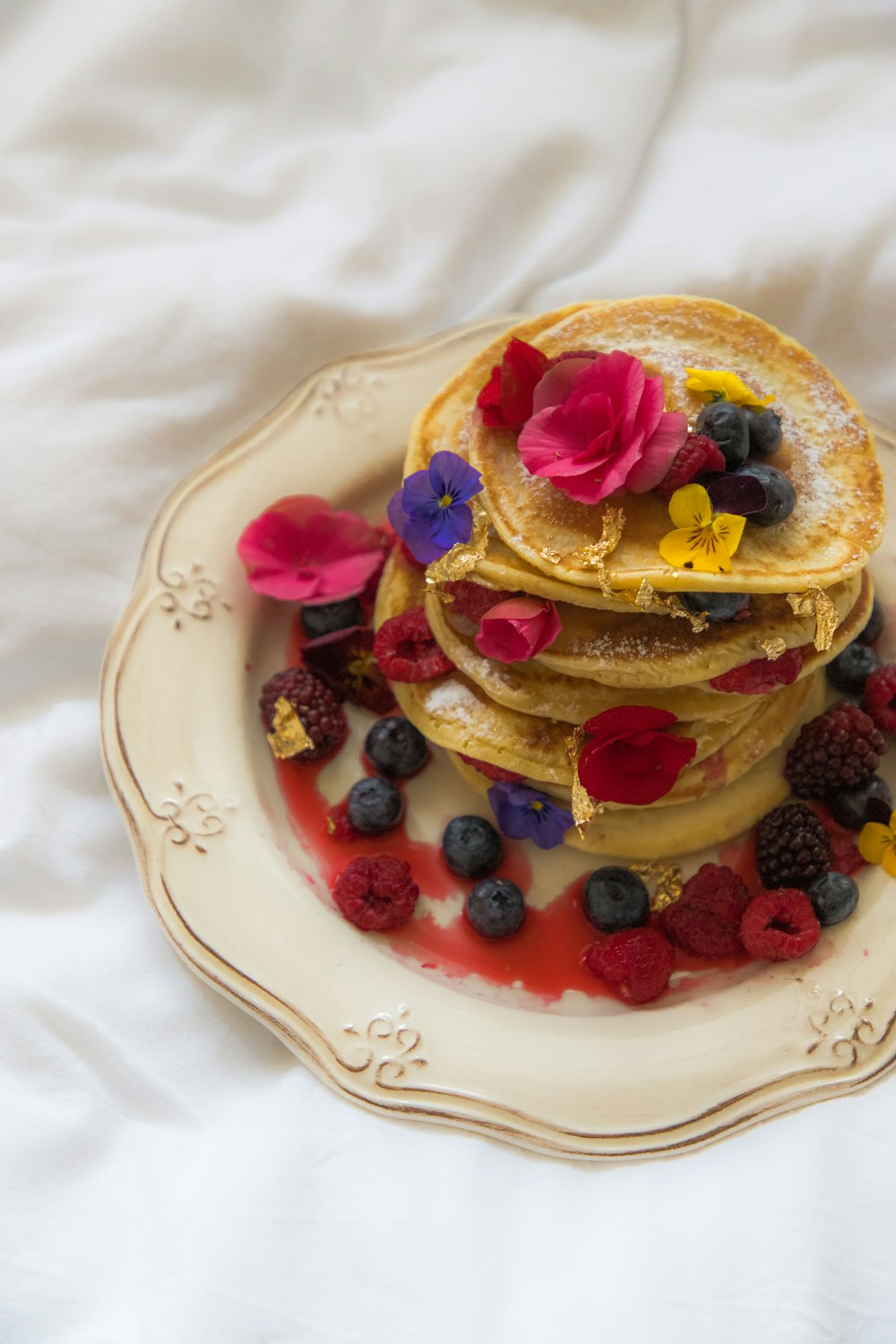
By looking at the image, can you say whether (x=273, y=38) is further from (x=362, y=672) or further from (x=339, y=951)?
(x=339, y=951)

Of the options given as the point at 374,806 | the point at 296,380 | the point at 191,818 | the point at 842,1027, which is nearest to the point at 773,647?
the point at 842,1027

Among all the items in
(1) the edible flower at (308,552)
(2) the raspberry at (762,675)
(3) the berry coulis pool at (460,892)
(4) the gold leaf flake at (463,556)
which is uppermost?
(4) the gold leaf flake at (463,556)

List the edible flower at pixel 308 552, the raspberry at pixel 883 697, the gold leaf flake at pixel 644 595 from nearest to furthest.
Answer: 1. the gold leaf flake at pixel 644 595
2. the raspberry at pixel 883 697
3. the edible flower at pixel 308 552

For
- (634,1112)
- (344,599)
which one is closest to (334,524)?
(344,599)

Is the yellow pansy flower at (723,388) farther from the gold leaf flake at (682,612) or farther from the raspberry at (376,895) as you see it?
the raspberry at (376,895)

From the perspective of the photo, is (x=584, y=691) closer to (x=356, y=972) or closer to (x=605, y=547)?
(x=605, y=547)

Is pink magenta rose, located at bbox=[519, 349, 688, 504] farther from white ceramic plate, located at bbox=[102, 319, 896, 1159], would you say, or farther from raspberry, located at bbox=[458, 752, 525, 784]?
white ceramic plate, located at bbox=[102, 319, 896, 1159]

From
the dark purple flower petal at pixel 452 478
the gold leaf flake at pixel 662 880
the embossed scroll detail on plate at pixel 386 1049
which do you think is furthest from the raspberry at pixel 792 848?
the dark purple flower petal at pixel 452 478
